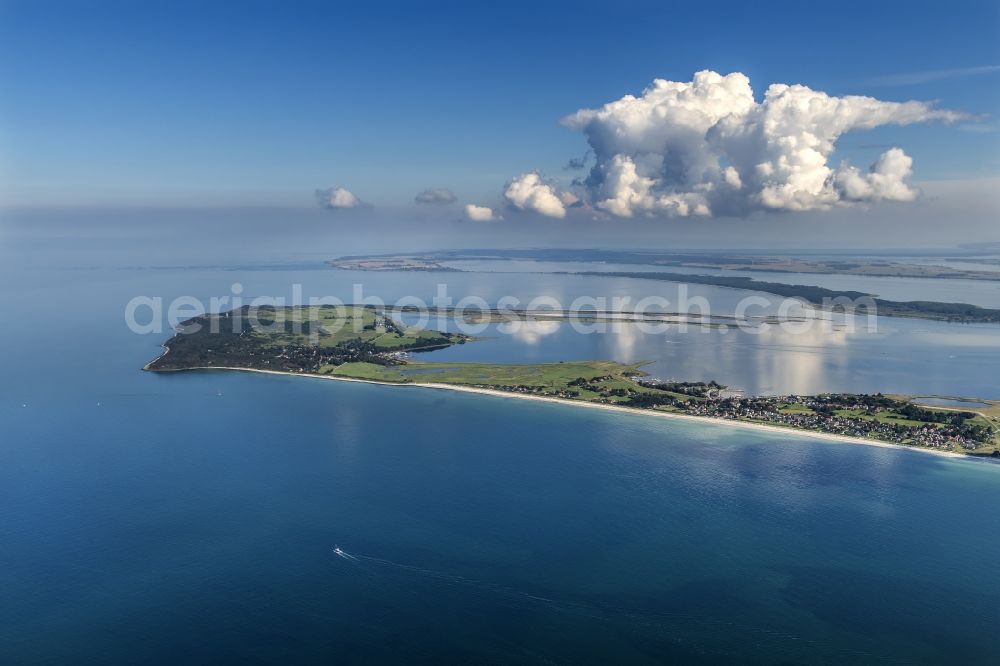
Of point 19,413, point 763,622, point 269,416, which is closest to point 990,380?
point 763,622

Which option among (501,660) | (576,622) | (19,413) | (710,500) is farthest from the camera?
(19,413)

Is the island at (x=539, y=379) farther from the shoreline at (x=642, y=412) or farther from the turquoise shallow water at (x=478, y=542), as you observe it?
the turquoise shallow water at (x=478, y=542)

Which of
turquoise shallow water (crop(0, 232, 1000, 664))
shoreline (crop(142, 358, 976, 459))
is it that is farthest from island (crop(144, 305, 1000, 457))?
turquoise shallow water (crop(0, 232, 1000, 664))

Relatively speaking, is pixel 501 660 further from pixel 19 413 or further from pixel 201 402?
pixel 19 413

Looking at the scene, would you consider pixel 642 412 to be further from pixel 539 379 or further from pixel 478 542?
pixel 478 542

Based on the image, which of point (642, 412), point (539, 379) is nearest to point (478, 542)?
point (642, 412)

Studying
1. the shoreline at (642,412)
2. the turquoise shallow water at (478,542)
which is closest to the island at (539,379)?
the shoreline at (642,412)

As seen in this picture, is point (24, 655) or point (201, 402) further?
point (201, 402)
